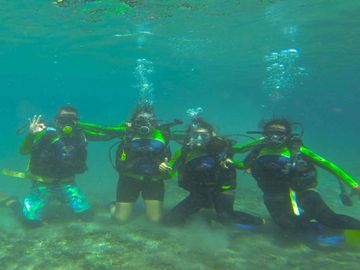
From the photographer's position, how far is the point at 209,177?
7.67 meters

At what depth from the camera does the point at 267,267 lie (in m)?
6.12

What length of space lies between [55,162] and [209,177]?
4.64 meters

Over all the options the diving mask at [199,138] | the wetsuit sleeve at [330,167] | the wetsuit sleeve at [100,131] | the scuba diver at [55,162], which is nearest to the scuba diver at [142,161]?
the wetsuit sleeve at [100,131]

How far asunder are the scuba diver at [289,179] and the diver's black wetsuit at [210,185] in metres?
0.69

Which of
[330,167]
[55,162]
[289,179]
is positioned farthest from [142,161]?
[330,167]

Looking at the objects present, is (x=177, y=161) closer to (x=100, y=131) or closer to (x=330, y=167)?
(x=100, y=131)

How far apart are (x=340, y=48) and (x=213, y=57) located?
39.8ft

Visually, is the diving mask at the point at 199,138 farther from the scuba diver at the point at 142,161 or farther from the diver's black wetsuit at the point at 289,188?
the diver's black wetsuit at the point at 289,188

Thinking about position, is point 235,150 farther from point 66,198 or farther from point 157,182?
point 66,198

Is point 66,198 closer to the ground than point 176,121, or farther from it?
closer to the ground

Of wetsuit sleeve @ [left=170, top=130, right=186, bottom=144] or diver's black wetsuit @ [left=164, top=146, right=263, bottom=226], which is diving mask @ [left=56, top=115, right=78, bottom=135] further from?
diver's black wetsuit @ [left=164, top=146, right=263, bottom=226]

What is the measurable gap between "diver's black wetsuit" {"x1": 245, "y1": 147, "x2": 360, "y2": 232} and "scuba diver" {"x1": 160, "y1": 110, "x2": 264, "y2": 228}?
65 centimetres

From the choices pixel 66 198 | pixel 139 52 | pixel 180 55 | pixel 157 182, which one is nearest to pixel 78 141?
pixel 66 198

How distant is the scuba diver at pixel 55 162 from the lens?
9406 millimetres
